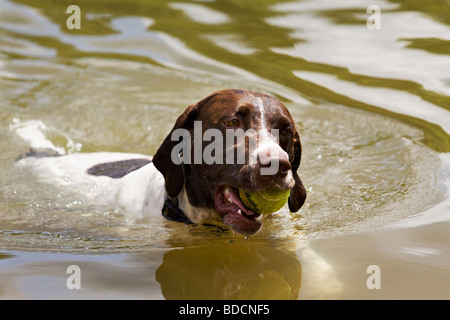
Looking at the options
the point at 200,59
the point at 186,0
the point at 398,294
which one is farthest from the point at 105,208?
the point at 186,0

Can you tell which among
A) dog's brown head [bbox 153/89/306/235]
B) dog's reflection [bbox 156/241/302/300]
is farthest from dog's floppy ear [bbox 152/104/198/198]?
dog's reflection [bbox 156/241/302/300]

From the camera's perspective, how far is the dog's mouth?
410cm

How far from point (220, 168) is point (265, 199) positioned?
1.14 ft

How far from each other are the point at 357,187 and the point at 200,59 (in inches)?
157

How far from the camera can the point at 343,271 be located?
12.7 ft

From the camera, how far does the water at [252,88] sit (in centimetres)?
388

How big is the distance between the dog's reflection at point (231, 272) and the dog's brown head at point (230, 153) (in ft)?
0.64

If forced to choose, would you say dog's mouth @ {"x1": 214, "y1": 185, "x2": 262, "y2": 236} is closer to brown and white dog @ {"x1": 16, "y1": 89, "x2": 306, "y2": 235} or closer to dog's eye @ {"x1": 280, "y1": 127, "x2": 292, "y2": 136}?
brown and white dog @ {"x1": 16, "y1": 89, "x2": 306, "y2": 235}

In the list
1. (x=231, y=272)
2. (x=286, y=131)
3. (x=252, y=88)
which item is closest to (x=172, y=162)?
(x=286, y=131)

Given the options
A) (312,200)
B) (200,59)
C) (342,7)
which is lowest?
(312,200)

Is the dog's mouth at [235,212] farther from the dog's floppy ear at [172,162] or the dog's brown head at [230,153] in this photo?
the dog's floppy ear at [172,162]

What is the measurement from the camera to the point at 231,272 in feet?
12.6

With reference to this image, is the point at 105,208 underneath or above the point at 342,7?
underneath

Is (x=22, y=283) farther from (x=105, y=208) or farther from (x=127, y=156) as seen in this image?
(x=127, y=156)
